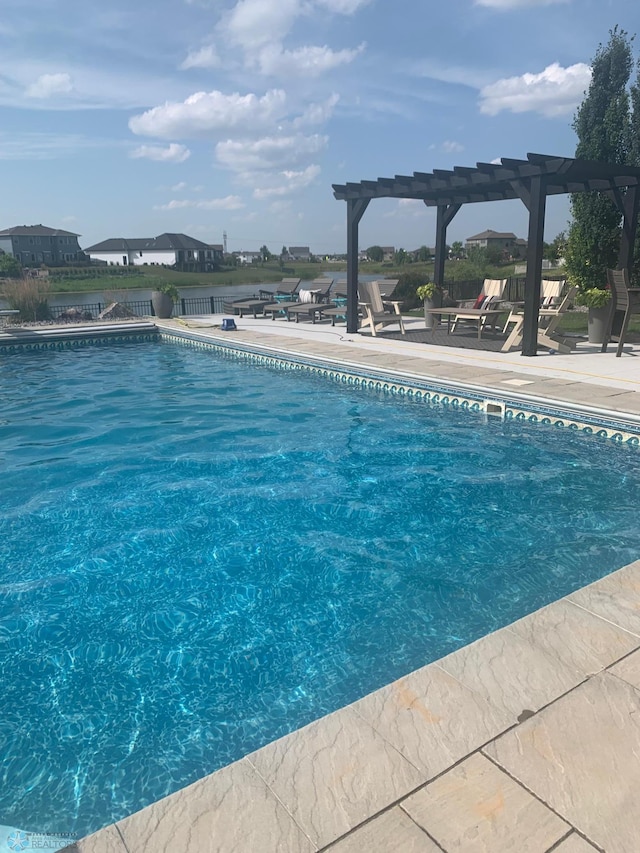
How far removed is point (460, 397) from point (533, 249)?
3.46 meters

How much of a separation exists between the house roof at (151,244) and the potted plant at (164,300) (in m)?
68.7

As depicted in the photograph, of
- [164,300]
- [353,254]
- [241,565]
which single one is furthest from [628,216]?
[164,300]

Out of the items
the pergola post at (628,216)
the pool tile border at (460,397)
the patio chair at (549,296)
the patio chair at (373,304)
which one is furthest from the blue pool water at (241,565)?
the patio chair at (549,296)

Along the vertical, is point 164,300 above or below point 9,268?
below

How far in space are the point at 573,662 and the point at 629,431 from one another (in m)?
4.60

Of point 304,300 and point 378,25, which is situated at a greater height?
point 378,25

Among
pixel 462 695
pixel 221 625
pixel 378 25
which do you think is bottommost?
pixel 221 625

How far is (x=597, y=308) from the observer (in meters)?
11.1

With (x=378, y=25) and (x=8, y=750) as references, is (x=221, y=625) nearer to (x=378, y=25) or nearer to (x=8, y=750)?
(x=8, y=750)

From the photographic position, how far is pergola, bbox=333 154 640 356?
32.4 ft

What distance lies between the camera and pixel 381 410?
8.70 meters

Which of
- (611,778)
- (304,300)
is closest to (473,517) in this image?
(611,778)

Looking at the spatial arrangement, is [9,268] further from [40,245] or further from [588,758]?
[588,758]

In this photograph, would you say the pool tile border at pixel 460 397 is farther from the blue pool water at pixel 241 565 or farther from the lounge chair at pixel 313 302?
the lounge chair at pixel 313 302
